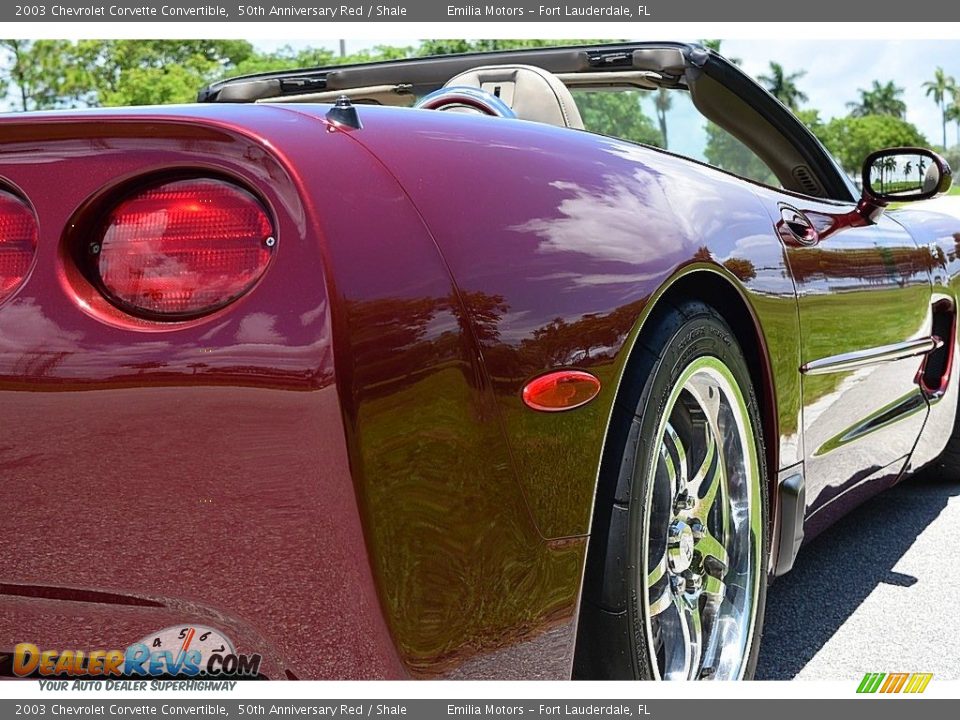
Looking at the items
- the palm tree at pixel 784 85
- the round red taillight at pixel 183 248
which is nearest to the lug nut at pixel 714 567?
the round red taillight at pixel 183 248

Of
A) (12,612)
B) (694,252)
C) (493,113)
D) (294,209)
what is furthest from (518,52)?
(12,612)

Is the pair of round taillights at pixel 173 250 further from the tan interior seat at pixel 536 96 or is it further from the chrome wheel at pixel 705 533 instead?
the tan interior seat at pixel 536 96

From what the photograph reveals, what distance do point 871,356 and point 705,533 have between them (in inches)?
40.9

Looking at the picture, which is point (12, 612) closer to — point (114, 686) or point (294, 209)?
point (114, 686)

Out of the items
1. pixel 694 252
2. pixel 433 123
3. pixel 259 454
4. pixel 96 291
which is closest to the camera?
pixel 259 454

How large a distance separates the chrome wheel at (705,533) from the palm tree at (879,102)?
387ft

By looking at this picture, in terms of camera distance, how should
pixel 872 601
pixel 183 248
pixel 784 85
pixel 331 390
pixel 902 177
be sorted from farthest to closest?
pixel 784 85, pixel 902 177, pixel 872 601, pixel 183 248, pixel 331 390

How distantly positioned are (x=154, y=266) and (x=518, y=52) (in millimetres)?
2330

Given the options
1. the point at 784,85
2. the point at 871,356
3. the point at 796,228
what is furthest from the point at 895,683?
the point at 784,85

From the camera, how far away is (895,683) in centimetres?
228

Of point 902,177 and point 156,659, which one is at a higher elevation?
point 902,177

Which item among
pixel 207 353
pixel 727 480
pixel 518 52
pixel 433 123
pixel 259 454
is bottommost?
pixel 727 480

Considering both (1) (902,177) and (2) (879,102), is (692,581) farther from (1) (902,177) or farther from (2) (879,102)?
(2) (879,102)

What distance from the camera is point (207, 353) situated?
1324mm
